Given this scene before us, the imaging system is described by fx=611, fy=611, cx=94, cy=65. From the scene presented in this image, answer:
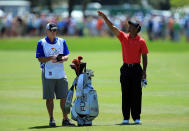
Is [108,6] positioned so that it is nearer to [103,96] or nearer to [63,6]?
[63,6]

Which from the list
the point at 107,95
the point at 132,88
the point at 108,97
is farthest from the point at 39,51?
the point at 107,95

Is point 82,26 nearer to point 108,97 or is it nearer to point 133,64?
point 108,97

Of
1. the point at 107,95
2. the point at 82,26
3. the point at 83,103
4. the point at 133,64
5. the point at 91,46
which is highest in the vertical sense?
the point at 133,64

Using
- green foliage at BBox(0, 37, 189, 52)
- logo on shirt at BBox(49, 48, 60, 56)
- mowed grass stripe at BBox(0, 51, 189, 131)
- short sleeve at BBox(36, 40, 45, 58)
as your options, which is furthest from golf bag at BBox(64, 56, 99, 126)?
green foliage at BBox(0, 37, 189, 52)

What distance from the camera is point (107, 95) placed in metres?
18.0

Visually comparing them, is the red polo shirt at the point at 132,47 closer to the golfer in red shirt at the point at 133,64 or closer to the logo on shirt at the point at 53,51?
the golfer in red shirt at the point at 133,64

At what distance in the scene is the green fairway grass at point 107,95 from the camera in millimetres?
12405

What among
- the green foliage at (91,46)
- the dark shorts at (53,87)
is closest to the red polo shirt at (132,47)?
the dark shorts at (53,87)

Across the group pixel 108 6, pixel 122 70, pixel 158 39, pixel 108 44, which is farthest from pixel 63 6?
pixel 122 70

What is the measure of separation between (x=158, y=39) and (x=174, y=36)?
261 cm

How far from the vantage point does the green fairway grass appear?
12.4 meters

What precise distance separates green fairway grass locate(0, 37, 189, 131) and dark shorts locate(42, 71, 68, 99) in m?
0.68

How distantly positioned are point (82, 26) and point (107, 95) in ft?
129

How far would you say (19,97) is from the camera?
57.2 feet
